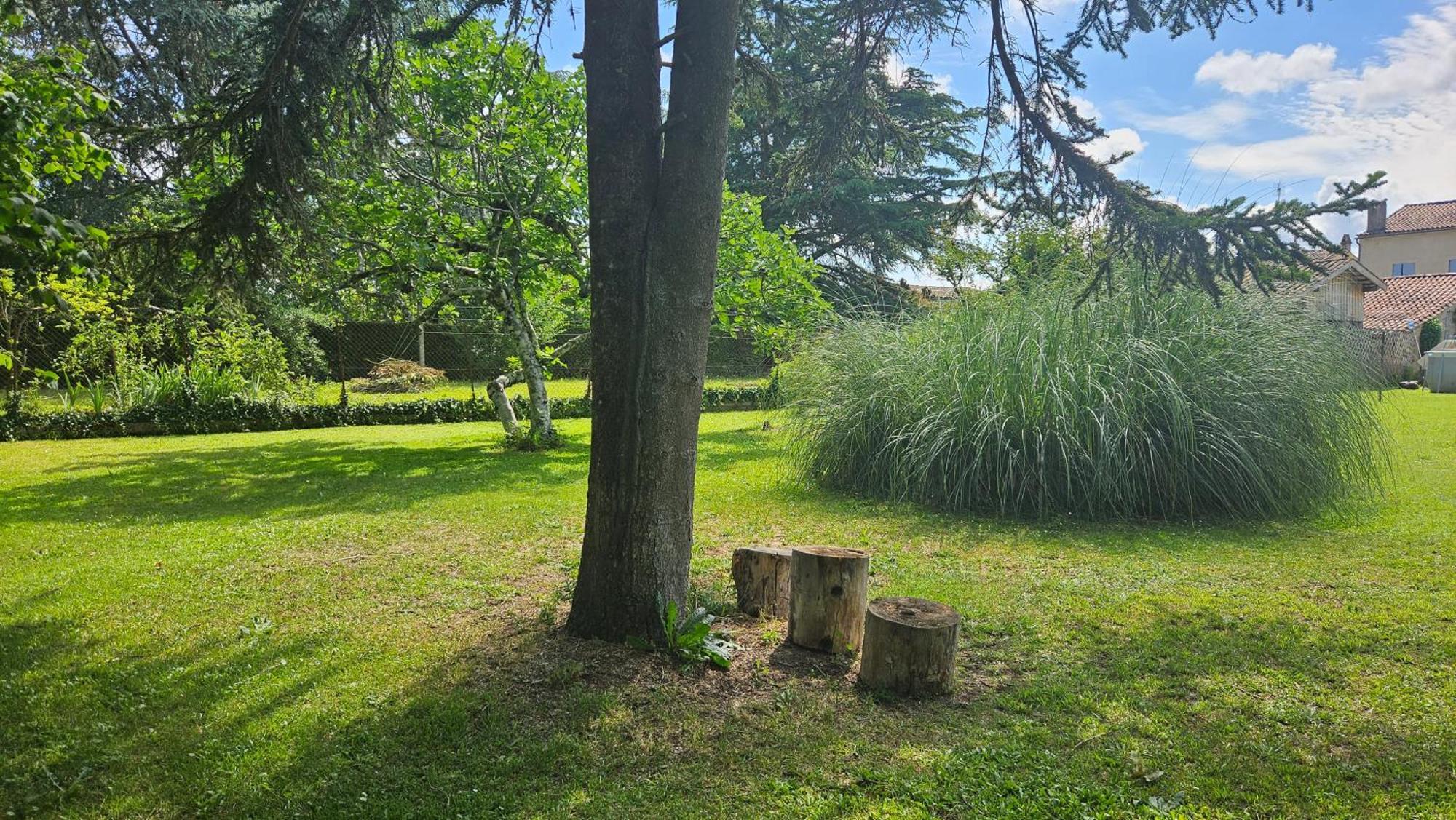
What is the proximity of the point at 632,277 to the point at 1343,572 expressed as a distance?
4.84 m

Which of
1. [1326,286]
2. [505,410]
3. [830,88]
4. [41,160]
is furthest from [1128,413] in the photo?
[505,410]

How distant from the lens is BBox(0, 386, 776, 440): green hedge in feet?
38.1

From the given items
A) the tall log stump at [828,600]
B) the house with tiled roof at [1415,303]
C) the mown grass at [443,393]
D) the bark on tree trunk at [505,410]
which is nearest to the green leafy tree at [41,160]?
the tall log stump at [828,600]

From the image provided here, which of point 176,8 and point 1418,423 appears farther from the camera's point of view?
point 1418,423

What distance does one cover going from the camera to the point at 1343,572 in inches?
202

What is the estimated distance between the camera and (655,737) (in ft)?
9.79

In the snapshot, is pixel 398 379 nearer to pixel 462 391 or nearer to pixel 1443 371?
pixel 462 391

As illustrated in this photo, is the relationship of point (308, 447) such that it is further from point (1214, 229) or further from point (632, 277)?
point (1214, 229)

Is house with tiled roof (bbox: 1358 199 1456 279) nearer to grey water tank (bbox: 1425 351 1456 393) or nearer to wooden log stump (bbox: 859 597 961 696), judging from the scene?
grey water tank (bbox: 1425 351 1456 393)

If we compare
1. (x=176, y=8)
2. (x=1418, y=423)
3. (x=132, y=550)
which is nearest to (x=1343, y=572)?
(x=132, y=550)

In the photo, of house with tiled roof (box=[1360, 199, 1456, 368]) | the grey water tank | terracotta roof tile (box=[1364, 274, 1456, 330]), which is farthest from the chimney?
the grey water tank

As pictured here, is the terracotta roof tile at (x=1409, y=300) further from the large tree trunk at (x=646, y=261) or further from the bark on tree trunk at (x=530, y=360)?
the large tree trunk at (x=646, y=261)

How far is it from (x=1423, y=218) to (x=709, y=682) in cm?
5449

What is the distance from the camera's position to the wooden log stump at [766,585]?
4312mm
